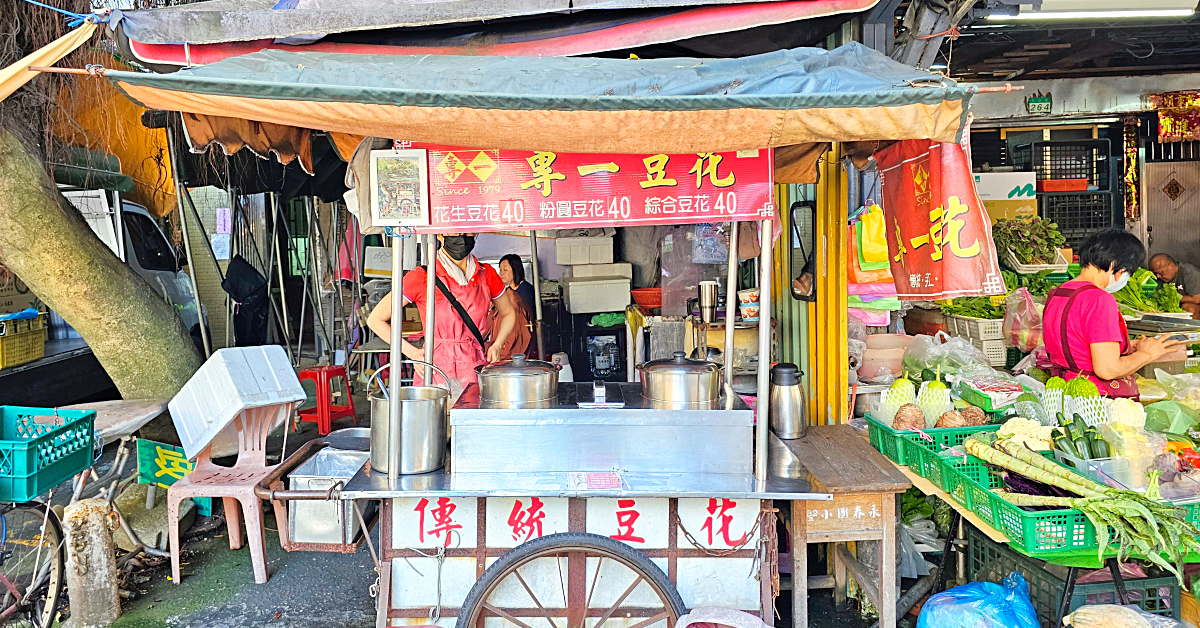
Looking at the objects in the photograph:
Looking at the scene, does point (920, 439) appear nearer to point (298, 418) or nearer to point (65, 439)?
point (65, 439)

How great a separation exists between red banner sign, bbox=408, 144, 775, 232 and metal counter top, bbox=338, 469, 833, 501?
3.43 feet

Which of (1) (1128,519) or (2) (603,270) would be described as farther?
(2) (603,270)

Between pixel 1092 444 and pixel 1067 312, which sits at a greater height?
pixel 1067 312

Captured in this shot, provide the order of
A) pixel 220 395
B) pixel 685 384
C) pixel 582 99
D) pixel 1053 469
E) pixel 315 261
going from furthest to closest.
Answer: pixel 315 261 → pixel 220 395 → pixel 685 384 → pixel 1053 469 → pixel 582 99

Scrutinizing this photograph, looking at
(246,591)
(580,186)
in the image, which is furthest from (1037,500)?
(246,591)

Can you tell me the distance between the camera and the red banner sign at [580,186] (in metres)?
3.01

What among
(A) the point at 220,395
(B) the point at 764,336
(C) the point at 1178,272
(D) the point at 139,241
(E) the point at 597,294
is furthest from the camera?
(D) the point at 139,241

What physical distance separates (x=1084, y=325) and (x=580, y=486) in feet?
9.10

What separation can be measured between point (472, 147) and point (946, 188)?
1871mm

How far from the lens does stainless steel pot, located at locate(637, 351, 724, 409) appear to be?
3.22 m

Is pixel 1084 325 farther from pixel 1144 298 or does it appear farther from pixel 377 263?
pixel 377 263

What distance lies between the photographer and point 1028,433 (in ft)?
11.0

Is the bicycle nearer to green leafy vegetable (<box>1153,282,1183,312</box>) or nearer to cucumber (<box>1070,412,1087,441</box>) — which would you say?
cucumber (<box>1070,412,1087,441</box>)

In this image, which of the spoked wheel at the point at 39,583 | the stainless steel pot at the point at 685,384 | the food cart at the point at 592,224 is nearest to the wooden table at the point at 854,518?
the food cart at the point at 592,224
